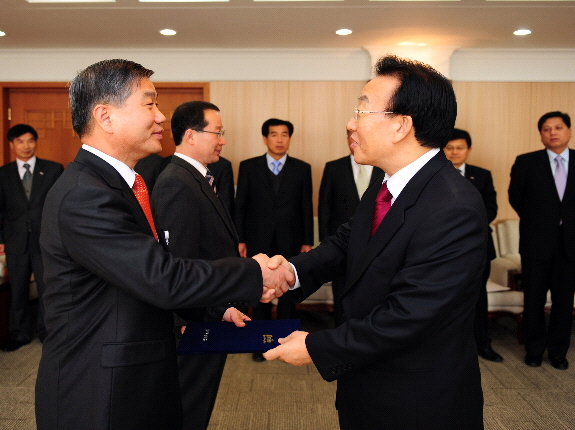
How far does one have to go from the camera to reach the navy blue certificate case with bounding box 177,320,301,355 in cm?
162

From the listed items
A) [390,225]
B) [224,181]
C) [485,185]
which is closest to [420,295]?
[390,225]

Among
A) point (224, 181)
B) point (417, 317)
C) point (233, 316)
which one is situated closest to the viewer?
point (417, 317)

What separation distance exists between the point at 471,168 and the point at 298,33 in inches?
86.2

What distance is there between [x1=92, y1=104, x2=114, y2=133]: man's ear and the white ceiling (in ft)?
9.59

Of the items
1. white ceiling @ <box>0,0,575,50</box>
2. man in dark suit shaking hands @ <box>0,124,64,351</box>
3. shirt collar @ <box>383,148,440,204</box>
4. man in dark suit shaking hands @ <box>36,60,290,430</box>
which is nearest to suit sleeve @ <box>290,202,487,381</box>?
shirt collar @ <box>383,148,440,204</box>

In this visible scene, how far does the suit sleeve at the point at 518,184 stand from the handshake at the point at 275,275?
2863 millimetres

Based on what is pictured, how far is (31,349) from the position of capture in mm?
4340

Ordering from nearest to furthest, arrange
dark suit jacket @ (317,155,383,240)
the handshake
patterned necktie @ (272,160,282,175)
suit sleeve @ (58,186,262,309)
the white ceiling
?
suit sleeve @ (58,186,262,309), the handshake, the white ceiling, dark suit jacket @ (317,155,383,240), patterned necktie @ (272,160,282,175)

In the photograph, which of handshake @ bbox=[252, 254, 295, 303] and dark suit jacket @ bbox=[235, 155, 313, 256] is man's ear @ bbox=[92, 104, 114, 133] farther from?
dark suit jacket @ bbox=[235, 155, 313, 256]

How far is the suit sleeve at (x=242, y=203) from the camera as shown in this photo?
4.70 meters

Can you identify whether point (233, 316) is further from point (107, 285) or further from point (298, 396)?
point (298, 396)

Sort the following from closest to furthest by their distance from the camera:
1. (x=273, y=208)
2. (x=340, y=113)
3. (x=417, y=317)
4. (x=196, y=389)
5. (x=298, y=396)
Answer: (x=417, y=317) → (x=196, y=389) → (x=298, y=396) → (x=273, y=208) → (x=340, y=113)

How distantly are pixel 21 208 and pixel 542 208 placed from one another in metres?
4.25

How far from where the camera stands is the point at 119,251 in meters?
1.37
